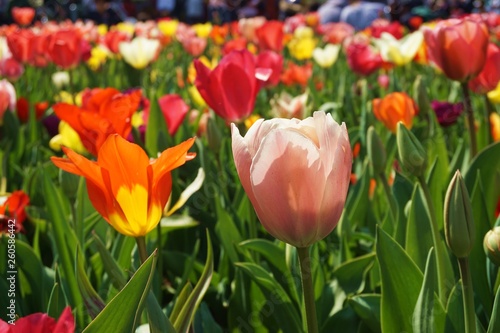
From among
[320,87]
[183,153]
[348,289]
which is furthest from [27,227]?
[320,87]

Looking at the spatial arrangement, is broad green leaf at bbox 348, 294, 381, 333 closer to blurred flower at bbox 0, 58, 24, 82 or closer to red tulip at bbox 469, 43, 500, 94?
red tulip at bbox 469, 43, 500, 94

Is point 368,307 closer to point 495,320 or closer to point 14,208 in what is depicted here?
point 495,320

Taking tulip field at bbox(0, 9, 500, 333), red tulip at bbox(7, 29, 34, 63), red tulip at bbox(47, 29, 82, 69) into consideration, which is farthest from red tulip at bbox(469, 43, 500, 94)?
red tulip at bbox(7, 29, 34, 63)

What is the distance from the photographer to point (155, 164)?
0.70 meters

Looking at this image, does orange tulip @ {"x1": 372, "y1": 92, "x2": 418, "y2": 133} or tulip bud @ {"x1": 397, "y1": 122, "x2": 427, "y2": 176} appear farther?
orange tulip @ {"x1": 372, "y1": 92, "x2": 418, "y2": 133}

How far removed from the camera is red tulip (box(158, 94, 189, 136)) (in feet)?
4.95

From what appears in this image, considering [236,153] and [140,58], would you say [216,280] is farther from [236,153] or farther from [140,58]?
[140,58]

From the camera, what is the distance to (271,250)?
1018 mm

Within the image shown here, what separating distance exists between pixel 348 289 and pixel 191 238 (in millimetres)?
439

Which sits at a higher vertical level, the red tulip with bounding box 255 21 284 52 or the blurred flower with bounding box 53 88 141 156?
the blurred flower with bounding box 53 88 141 156

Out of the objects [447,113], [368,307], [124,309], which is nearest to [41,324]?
[124,309]

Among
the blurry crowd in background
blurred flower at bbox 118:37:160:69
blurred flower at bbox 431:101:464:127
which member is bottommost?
the blurry crowd in background

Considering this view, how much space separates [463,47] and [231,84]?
41 cm

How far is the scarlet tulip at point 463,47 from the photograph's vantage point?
47.7 inches
